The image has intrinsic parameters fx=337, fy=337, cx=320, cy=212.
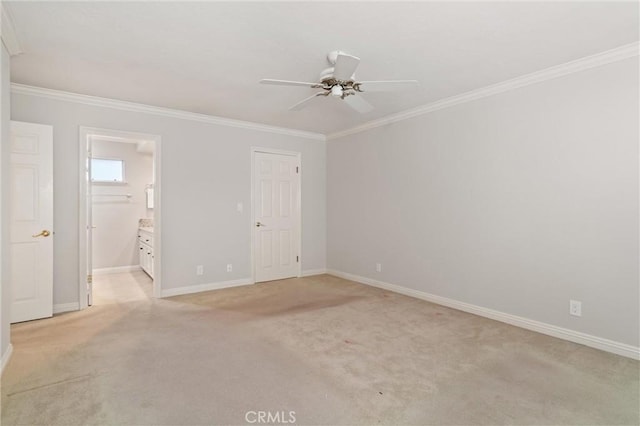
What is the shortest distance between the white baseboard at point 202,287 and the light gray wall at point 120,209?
2508 mm

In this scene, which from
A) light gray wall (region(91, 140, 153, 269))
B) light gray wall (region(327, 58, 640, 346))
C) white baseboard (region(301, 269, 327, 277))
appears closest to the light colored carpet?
light gray wall (region(327, 58, 640, 346))

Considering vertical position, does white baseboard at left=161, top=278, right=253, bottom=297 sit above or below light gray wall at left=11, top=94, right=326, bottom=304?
below

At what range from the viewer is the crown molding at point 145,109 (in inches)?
145

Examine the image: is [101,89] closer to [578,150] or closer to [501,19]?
[501,19]

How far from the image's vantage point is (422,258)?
441 cm

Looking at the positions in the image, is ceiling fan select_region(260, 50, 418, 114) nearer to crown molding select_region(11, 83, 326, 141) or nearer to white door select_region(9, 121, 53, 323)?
crown molding select_region(11, 83, 326, 141)

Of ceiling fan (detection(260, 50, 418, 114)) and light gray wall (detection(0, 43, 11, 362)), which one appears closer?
light gray wall (detection(0, 43, 11, 362))

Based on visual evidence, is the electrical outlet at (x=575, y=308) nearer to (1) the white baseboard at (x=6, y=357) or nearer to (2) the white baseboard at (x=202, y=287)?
(2) the white baseboard at (x=202, y=287)

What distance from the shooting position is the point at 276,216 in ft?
18.2

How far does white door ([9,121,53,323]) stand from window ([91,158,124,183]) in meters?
2.77

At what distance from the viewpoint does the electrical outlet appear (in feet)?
9.89

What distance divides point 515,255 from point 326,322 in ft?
6.77

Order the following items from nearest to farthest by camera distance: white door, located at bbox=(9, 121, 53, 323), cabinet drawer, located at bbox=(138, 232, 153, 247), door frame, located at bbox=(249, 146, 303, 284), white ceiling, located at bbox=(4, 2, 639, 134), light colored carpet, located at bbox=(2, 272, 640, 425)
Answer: light colored carpet, located at bbox=(2, 272, 640, 425) < white ceiling, located at bbox=(4, 2, 639, 134) < white door, located at bbox=(9, 121, 53, 323) < door frame, located at bbox=(249, 146, 303, 284) < cabinet drawer, located at bbox=(138, 232, 153, 247)

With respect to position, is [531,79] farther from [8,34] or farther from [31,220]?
[31,220]
